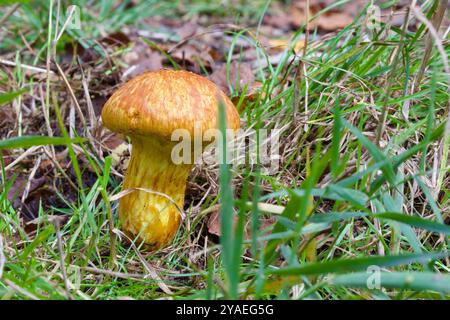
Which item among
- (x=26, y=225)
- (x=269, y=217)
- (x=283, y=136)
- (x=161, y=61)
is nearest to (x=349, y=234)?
(x=269, y=217)

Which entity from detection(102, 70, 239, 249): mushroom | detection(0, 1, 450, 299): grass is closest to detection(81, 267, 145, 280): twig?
detection(0, 1, 450, 299): grass

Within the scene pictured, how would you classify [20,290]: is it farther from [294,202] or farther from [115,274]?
[294,202]

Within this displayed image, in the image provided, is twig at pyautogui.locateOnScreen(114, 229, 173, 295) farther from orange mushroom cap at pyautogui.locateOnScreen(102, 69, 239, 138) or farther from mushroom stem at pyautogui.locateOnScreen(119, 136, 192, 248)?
orange mushroom cap at pyautogui.locateOnScreen(102, 69, 239, 138)

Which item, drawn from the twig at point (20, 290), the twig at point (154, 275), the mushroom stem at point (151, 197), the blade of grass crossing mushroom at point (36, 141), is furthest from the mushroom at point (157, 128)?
the twig at point (20, 290)

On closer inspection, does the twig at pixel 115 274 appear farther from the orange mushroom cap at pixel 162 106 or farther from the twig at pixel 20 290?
the orange mushroom cap at pixel 162 106

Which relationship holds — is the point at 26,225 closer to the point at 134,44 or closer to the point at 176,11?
the point at 134,44

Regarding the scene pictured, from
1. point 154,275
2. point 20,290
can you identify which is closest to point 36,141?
point 20,290
